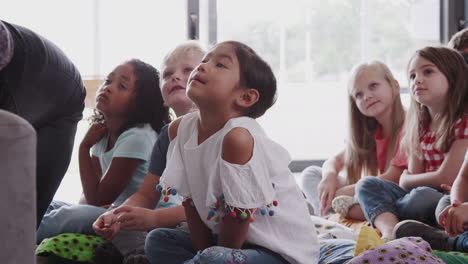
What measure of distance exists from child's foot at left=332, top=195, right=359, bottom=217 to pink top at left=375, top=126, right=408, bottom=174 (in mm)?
215

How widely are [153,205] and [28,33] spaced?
613mm

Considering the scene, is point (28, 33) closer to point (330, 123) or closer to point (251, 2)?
point (251, 2)

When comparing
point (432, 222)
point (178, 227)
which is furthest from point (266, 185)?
point (432, 222)

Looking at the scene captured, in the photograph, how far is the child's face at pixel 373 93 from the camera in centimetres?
229

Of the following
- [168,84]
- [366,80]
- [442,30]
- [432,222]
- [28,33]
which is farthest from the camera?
[442,30]

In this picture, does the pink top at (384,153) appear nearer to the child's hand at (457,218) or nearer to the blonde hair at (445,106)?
the blonde hair at (445,106)

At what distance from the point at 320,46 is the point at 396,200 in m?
2.90

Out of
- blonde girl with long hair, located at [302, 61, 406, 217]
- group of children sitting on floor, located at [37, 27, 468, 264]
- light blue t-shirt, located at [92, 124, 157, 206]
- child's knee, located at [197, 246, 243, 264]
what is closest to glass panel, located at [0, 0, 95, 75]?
group of children sitting on floor, located at [37, 27, 468, 264]

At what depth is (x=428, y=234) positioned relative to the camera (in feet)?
5.51

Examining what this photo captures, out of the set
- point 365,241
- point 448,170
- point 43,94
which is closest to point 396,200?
point 448,170

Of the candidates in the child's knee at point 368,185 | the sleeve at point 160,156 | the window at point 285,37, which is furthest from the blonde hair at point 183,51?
the window at point 285,37

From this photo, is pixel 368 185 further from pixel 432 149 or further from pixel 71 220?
pixel 71 220

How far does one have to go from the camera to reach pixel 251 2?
4129mm

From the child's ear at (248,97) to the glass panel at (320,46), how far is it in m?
2.85
